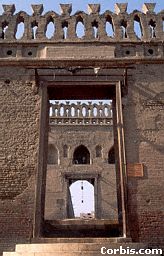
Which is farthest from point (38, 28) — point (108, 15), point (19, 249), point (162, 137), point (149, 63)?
point (19, 249)

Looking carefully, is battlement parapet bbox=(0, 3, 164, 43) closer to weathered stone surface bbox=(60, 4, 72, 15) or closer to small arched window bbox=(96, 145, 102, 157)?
weathered stone surface bbox=(60, 4, 72, 15)

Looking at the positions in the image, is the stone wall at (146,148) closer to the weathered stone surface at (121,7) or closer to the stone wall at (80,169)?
the weathered stone surface at (121,7)

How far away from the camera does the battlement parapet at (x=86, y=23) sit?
9359mm

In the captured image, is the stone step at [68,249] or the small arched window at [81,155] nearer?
the stone step at [68,249]

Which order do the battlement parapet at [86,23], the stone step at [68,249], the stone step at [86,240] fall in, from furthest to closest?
1. the battlement parapet at [86,23]
2. the stone step at [86,240]
3. the stone step at [68,249]

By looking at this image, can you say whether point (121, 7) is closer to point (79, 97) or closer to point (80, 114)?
point (79, 97)

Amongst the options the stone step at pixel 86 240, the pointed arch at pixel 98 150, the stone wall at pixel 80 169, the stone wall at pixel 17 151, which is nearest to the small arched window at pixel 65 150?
the stone wall at pixel 80 169

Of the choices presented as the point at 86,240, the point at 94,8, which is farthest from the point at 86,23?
the point at 86,240

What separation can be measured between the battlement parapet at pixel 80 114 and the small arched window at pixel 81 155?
127 cm

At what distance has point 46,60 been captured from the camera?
8.90m

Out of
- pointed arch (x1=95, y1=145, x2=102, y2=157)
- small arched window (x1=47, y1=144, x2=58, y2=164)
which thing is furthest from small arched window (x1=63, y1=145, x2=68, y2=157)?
pointed arch (x1=95, y1=145, x2=102, y2=157)

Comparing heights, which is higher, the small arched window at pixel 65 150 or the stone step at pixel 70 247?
the small arched window at pixel 65 150

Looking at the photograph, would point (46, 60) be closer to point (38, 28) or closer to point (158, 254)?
point (38, 28)

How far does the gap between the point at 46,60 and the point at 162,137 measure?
3.35 metres
